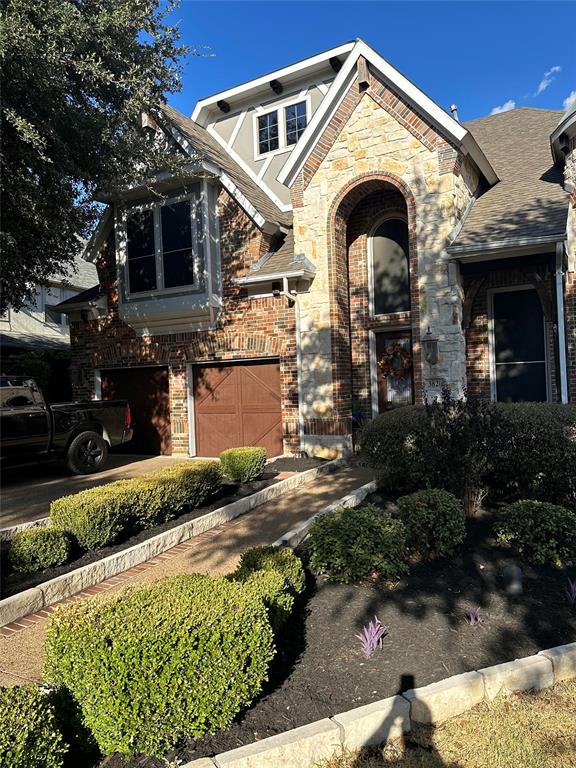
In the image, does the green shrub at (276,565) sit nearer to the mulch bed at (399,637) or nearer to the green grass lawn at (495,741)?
the mulch bed at (399,637)

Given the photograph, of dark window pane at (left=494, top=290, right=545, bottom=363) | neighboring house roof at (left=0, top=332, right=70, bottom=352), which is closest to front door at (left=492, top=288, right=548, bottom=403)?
dark window pane at (left=494, top=290, right=545, bottom=363)

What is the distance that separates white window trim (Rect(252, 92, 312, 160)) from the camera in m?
13.5

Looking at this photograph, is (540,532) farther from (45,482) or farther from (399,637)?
(45,482)

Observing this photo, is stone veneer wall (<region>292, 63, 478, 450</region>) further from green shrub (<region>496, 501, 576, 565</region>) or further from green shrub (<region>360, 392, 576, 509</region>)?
green shrub (<region>496, 501, 576, 565</region>)

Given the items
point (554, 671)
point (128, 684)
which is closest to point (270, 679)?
point (128, 684)

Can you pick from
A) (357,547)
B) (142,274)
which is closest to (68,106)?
(142,274)

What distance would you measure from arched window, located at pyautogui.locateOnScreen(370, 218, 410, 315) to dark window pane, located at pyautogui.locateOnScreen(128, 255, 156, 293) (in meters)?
5.29

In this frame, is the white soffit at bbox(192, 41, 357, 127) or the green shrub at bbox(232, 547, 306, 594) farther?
the white soffit at bbox(192, 41, 357, 127)

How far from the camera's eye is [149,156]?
10391mm

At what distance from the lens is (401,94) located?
10055 millimetres

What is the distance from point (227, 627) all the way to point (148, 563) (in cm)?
296

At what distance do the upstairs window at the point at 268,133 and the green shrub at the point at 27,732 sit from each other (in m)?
13.8

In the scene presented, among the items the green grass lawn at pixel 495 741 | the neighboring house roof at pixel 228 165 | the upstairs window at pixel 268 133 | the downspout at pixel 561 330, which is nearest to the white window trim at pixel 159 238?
the neighboring house roof at pixel 228 165

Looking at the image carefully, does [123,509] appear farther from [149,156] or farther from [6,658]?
[149,156]
